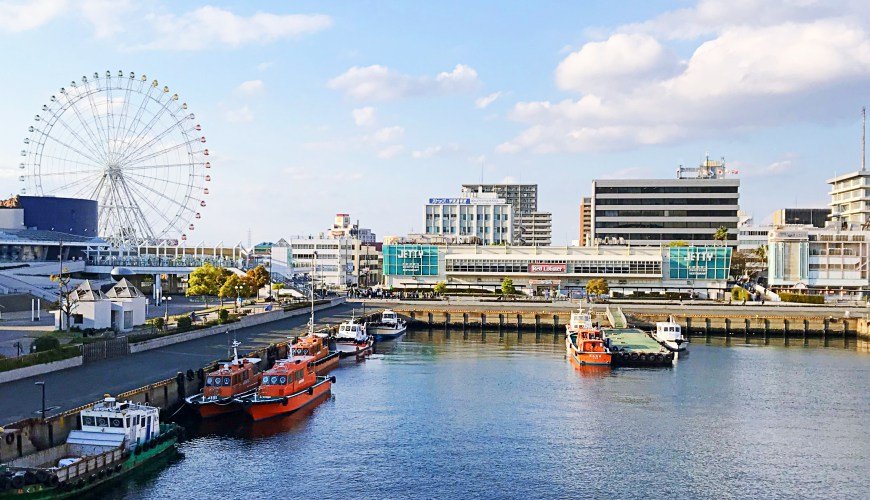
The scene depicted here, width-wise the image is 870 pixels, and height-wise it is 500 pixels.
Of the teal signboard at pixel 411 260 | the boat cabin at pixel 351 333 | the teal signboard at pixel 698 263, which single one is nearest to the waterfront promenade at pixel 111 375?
the boat cabin at pixel 351 333

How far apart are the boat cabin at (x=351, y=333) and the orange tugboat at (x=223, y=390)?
97.5 feet

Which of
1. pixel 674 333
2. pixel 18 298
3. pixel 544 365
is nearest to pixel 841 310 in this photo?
pixel 674 333

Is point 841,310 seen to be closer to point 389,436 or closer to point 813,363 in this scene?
point 813,363

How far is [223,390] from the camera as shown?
191 feet

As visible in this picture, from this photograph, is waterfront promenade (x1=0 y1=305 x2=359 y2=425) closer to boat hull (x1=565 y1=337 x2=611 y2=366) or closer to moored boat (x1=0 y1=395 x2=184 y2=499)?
moored boat (x1=0 y1=395 x2=184 y2=499)

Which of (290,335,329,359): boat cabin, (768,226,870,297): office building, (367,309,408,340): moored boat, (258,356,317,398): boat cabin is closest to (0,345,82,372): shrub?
(258,356,317,398): boat cabin

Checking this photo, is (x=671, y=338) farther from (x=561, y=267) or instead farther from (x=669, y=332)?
(x=561, y=267)

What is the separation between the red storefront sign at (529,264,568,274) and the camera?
152 meters

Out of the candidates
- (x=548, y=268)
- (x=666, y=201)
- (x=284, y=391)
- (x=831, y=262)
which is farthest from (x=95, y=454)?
(x=666, y=201)

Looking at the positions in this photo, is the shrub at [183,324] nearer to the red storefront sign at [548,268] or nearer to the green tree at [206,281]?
the green tree at [206,281]

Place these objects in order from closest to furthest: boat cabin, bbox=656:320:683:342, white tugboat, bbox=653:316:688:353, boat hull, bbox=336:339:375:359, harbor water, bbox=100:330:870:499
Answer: harbor water, bbox=100:330:870:499
boat hull, bbox=336:339:375:359
white tugboat, bbox=653:316:688:353
boat cabin, bbox=656:320:683:342

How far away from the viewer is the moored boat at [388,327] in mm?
107812

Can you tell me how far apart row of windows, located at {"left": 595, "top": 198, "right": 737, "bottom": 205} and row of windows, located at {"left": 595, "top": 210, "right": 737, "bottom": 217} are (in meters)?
1.84

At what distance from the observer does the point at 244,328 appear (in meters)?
91.5
